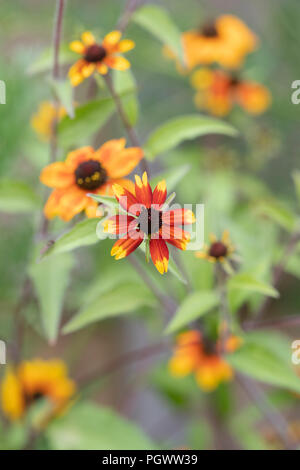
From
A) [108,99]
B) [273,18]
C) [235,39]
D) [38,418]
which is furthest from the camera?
[273,18]

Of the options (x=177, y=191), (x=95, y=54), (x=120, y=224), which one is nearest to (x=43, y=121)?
(x=177, y=191)

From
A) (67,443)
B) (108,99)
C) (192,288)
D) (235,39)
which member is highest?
(235,39)

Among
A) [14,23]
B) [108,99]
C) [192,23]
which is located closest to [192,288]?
[108,99]

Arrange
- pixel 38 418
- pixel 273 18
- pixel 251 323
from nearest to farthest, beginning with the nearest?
pixel 251 323, pixel 38 418, pixel 273 18

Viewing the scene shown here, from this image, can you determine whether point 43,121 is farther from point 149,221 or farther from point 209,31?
point 149,221

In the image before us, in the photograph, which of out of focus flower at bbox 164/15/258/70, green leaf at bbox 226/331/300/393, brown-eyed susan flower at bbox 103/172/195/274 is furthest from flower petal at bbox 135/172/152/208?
out of focus flower at bbox 164/15/258/70

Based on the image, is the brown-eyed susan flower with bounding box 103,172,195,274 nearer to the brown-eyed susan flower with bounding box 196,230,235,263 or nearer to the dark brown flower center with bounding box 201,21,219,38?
the brown-eyed susan flower with bounding box 196,230,235,263

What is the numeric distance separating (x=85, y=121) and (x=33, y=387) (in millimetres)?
372

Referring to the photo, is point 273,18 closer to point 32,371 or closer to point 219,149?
point 219,149

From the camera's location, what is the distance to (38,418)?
0.64 m

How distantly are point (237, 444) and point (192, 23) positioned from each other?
0.64 meters

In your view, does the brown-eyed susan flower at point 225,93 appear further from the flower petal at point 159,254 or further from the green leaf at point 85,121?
the flower petal at point 159,254

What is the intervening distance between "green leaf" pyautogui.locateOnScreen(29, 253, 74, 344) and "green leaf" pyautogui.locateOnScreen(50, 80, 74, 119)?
0.43ft

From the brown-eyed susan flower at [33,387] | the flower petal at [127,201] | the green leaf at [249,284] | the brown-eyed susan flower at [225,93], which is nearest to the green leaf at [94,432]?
the brown-eyed susan flower at [33,387]
